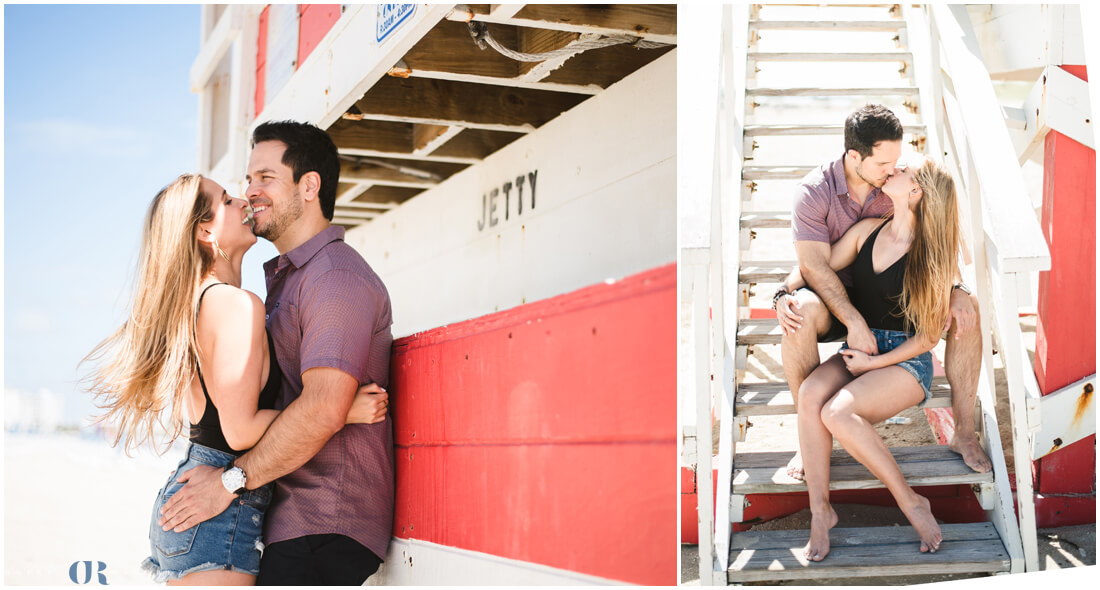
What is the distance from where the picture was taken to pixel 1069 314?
427 cm

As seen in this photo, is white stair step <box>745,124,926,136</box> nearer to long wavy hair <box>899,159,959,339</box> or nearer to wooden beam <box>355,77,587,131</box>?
wooden beam <box>355,77,587,131</box>

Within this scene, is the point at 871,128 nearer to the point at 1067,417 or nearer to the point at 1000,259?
the point at 1000,259

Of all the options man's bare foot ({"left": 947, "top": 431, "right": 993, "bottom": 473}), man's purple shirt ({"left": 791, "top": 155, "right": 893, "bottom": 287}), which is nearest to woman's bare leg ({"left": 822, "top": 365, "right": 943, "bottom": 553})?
man's bare foot ({"left": 947, "top": 431, "right": 993, "bottom": 473})

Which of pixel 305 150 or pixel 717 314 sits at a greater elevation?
pixel 305 150

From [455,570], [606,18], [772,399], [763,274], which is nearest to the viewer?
[455,570]

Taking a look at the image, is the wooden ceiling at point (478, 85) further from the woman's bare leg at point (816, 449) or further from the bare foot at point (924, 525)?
the bare foot at point (924, 525)

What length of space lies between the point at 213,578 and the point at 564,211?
256 centimetres

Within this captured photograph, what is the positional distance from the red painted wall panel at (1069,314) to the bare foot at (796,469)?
4.52 feet

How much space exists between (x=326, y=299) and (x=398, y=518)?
0.93m

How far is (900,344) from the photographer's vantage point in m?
3.52

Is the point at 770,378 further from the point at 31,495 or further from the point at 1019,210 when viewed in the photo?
the point at 31,495

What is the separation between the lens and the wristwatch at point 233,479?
2.68 meters

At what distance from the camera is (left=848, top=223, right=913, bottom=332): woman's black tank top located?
11.3 ft

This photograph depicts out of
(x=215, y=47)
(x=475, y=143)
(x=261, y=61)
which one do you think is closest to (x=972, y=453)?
(x=475, y=143)
